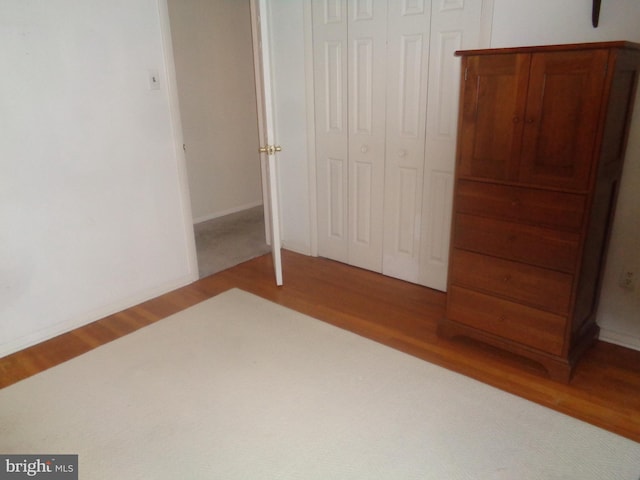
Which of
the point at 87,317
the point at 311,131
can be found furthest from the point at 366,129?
the point at 87,317

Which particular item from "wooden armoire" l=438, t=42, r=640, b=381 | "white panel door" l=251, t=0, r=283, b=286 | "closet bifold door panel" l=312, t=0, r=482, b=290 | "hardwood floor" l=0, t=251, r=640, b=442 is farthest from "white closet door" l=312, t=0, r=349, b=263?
"wooden armoire" l=438, t=42, r=640, b=381

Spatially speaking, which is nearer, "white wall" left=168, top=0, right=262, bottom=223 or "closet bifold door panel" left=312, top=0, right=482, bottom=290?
"closet bifold door panel" left=312, top=0, right=482, bottom=290

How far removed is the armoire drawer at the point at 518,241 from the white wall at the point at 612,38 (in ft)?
1.69

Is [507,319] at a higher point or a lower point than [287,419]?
higher

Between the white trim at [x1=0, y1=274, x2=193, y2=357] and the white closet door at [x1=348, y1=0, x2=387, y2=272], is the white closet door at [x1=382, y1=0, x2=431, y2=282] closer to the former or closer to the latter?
the white closet door at [x1=348, y1=0, x2=387, y2=272]

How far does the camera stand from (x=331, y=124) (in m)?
3.35

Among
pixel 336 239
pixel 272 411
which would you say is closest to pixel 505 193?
pixel 272 411

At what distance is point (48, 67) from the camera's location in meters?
2.40

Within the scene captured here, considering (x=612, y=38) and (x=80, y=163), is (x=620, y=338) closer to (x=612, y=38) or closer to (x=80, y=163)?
(x=612, y=38)

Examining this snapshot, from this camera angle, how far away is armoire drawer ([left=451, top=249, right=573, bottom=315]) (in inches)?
81.4

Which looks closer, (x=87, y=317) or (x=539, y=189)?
(x=539, y=189)

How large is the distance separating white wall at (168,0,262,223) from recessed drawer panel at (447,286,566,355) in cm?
313

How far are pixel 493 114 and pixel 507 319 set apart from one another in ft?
3.23

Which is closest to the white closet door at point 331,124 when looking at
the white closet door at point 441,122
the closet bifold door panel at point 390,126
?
the closet bifold door panel at point 390,126
